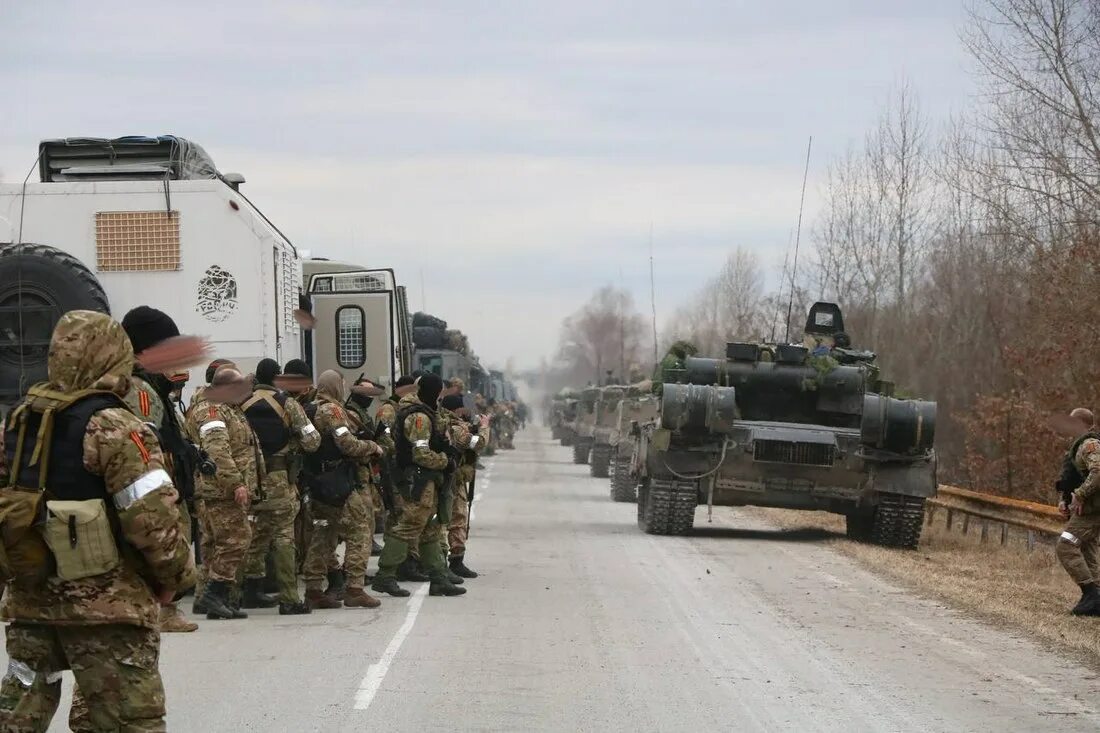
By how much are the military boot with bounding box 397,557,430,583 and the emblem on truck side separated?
8.50 feet


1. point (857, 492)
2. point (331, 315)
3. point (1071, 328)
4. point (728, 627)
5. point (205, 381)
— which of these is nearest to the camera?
point (728, 627)

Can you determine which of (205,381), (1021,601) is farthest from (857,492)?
(205,381)

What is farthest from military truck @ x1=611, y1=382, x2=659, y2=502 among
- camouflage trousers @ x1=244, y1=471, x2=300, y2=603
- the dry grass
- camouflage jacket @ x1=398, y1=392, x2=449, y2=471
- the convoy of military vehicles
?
camouflage trousers @ x1=244, y1=471, x2=300, y2=603

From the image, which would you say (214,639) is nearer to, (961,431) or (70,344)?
(70,344)

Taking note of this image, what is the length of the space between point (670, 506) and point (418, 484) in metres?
6.35

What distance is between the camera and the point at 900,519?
17.2 metres

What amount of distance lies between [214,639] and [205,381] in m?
2.91

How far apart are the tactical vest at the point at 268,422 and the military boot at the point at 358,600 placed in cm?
127

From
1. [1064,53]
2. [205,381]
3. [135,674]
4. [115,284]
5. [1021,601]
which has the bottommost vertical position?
[1021,601]

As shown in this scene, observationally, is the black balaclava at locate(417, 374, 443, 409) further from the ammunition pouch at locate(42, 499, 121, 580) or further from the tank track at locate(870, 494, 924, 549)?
the ammunition pouch at locate(42, 499, 121, 580)

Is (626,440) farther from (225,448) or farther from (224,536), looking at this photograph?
(225,448)

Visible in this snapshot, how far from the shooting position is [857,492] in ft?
57.2

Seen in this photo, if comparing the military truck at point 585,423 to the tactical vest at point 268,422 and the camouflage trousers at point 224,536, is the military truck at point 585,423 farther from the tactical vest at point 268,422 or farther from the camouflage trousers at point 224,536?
the camouflage trousers at point 224,536

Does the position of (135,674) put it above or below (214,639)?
above
